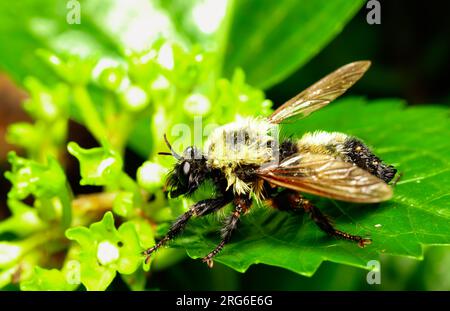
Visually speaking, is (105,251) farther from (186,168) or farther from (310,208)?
(310,208)

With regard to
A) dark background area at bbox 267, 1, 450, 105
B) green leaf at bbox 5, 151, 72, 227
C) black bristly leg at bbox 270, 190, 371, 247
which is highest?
dark background area at bbox 267, 1, 450, 105

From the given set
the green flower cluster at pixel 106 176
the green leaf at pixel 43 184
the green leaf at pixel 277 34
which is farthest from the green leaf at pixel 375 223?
the green leaf at pixel 277 34

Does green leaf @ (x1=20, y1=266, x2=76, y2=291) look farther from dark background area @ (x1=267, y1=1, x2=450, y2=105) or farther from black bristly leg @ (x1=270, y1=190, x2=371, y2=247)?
dark background area @ (x1=267, y1=1, x2=450, y2=105)

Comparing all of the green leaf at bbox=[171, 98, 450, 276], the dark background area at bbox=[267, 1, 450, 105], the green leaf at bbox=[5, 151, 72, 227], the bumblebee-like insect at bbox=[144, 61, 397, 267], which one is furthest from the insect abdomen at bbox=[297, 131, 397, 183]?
the dark background area at bbox=[267, 1, 450, 105]

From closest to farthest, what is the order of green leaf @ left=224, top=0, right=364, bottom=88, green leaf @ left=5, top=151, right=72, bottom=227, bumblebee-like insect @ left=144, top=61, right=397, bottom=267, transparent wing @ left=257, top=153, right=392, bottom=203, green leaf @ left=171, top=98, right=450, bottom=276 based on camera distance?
transparent wing @ left=257, top=153, right=392, bottom=203 < green leaf @ left=171, top=98, right=450, bottom=276 < bumblebee-like insect @ left=144, top=61, right=397, bottom=267 < green leaf @ left=5, top=151, right=72, bottom=227 < green leaf @ left=224, top=0, right=364, bottom=88

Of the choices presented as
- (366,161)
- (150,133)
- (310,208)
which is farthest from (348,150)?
(150,133)

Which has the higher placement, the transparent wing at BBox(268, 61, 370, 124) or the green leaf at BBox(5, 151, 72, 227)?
the transparent wing at BBox(268, 61, 370, 124)
